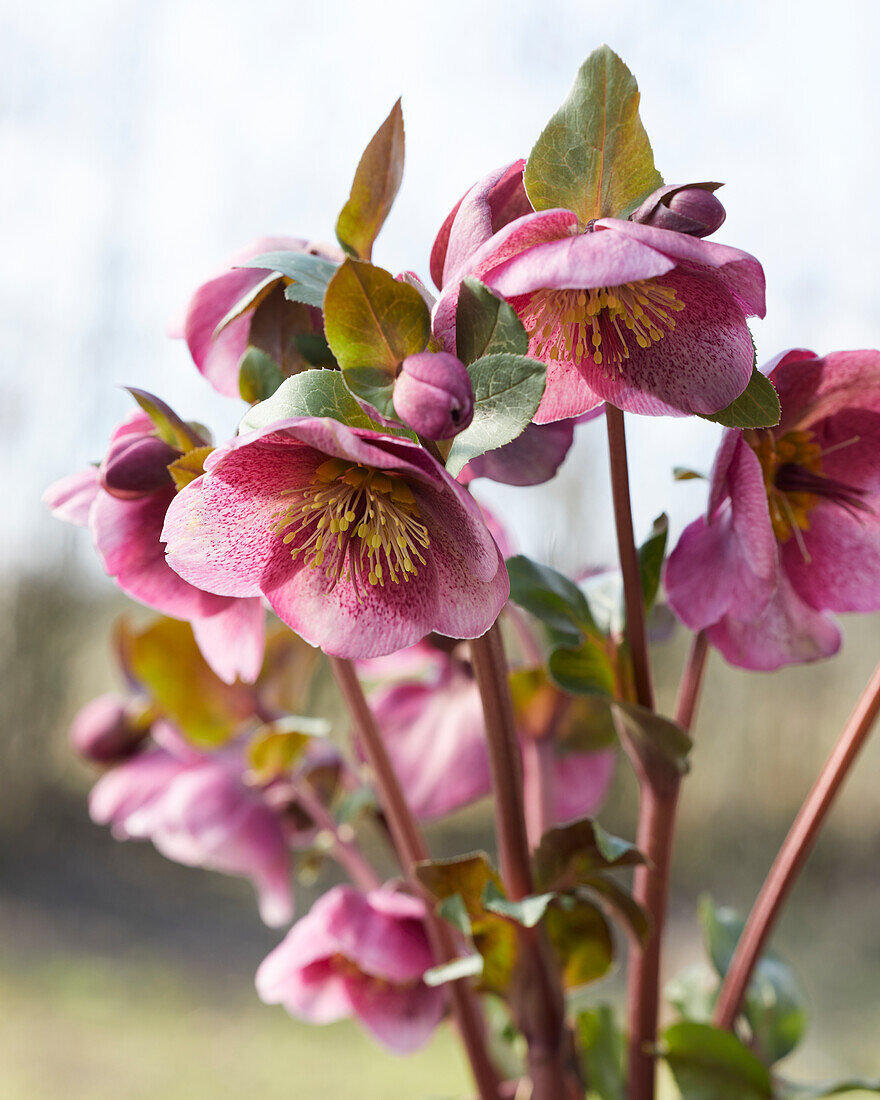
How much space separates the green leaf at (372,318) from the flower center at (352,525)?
1.1 inches

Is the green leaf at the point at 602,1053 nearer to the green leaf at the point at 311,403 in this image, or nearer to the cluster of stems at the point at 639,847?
the cluster of stems at the point at 639,847

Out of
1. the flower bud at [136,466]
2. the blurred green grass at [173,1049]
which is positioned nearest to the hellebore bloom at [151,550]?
the flower bud at [136,466]

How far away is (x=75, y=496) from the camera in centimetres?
26

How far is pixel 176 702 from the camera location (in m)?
0.36

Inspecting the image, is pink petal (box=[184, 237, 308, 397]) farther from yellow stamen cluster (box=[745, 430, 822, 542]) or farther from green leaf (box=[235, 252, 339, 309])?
yellow stamen cluster (box=[745, 430, 822, 542])

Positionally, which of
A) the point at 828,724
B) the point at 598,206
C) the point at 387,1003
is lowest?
the point at 828,724

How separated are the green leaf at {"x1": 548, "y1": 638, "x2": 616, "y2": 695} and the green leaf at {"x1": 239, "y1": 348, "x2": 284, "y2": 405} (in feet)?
0.32

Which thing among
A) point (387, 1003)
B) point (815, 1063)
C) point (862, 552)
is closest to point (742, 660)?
point (862, 552)

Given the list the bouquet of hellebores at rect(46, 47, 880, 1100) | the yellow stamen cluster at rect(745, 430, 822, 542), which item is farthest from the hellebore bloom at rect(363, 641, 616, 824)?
the yellow stamen cluster at rect(745, 430, 822, 542)

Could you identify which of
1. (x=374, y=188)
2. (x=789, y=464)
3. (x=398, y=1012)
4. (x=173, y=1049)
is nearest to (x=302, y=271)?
(x=374, y=188)

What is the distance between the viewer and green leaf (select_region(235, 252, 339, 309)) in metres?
0.21

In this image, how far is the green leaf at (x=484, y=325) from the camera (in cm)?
16

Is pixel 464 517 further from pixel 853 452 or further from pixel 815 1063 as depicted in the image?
pixel 815 1063

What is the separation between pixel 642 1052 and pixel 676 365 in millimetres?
196
